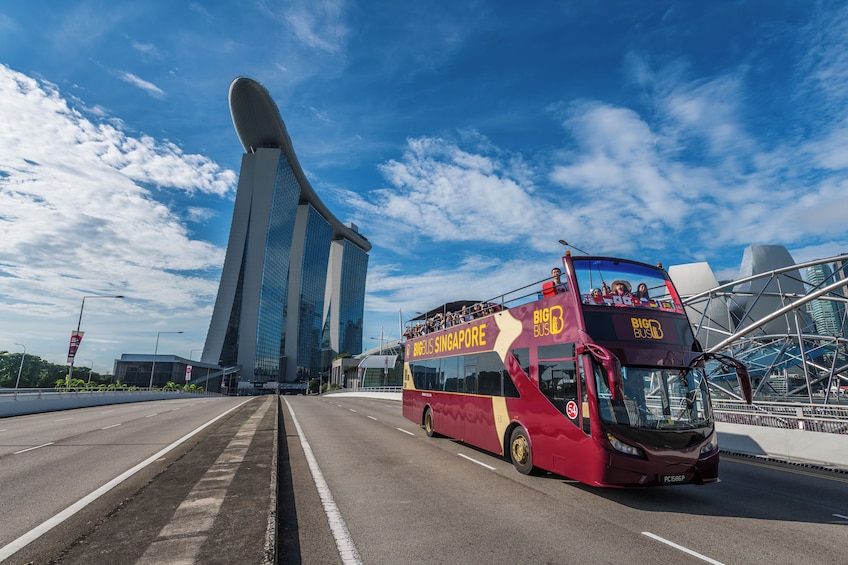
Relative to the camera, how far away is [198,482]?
7426mm

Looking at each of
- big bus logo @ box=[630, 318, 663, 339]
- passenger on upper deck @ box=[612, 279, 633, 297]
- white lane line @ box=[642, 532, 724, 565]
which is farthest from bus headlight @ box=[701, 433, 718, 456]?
passenger on upper deck @ box=[612, 279, 633, 297]

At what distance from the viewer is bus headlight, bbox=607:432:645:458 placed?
275 inches

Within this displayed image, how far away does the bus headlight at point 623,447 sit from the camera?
6996mm

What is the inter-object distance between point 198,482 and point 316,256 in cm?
17481

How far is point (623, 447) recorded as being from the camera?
7051mm

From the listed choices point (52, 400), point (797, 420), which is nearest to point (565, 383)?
point (797, 420)

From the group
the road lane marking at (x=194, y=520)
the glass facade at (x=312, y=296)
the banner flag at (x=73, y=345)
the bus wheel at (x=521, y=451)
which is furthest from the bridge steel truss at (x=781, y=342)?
the glass facade at (x=312, y=296)

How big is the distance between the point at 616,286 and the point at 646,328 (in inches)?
41.5

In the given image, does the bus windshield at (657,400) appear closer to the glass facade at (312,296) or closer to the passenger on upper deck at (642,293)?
the passenger on upper deck at (642,293)

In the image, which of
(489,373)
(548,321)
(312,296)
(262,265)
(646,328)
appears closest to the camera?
(646,328)

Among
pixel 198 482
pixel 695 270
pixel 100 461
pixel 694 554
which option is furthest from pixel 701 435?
pixel 695 270

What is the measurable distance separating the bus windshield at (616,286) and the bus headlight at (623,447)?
2.40m

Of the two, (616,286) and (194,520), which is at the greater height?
(616,286)

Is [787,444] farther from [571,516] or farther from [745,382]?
[571,516]
